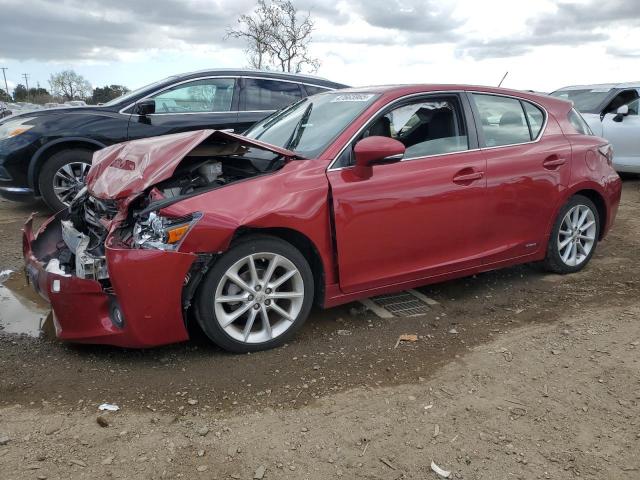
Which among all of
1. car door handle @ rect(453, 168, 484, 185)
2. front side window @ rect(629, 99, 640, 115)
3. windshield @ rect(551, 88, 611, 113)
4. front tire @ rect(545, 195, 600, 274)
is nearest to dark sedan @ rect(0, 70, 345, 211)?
car door handle @ rect(453, 168, 484, 185)

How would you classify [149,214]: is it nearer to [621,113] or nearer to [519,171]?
[519,171]

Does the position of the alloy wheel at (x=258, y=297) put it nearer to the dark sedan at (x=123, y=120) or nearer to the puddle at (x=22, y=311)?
the puddle at (x=22, y=311)

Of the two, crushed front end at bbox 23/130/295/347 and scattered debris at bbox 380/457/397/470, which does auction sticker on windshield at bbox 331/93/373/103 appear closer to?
crushed front end at bbox 23/130/295/347

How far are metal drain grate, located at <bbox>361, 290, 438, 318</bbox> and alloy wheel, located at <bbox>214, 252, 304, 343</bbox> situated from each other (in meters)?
0.87

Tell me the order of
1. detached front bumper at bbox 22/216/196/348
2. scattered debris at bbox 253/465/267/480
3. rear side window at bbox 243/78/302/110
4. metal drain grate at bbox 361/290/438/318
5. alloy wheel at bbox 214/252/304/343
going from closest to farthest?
1. scattered debris at bbox 253/465/267/480
2. detached front bumper at bbox 22/216/196/348
3. alloy wheel at bbox 214/252/304/343
4. metal drain grate at bbox 361/290/438/318
5. rear side window at bbox 243/78/302/110

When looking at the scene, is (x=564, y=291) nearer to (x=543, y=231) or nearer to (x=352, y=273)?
(x=543, y=231)

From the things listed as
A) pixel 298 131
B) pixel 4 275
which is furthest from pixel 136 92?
pixel 298 131

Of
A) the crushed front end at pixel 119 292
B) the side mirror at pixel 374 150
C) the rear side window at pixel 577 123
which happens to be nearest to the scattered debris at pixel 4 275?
the crushed front end at pixel 119 292

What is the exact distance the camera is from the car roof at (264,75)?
694 cm

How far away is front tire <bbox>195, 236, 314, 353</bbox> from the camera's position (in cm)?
314

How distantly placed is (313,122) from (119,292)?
1892mm

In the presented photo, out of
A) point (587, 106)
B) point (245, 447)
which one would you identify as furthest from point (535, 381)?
point (587, 106)

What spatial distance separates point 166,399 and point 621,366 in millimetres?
2597

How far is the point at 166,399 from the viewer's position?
2.87 metres
